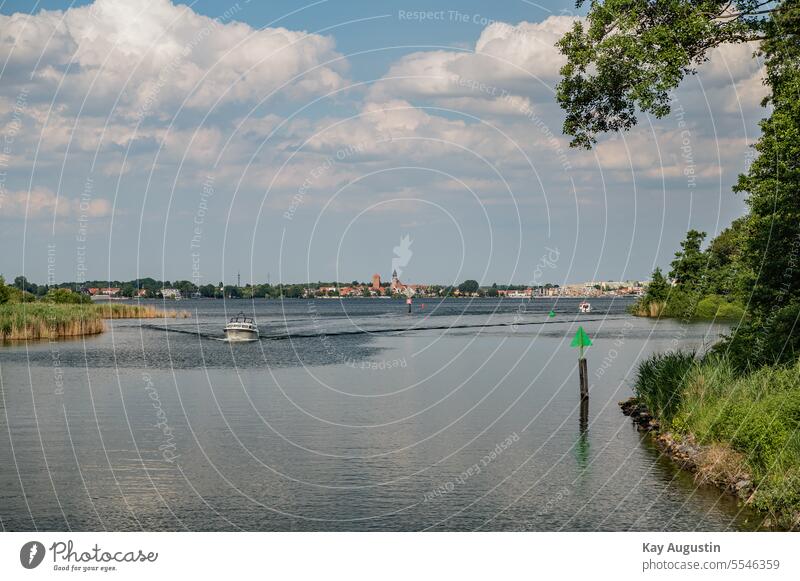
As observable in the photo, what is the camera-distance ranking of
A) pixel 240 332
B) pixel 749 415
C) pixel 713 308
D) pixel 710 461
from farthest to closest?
pixel 713 308 → pixel 240 332 → pixel 710 461 → pixel 749 415

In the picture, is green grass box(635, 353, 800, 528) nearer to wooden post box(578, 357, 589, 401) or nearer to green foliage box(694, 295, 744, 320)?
wooden post box(578, 357, 589, 401)

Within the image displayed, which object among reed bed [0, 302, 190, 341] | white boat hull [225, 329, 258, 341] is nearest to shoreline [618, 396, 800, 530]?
white boat hull [225, 329, 258, 341]

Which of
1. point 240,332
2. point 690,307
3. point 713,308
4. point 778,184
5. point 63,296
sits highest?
point 778,184

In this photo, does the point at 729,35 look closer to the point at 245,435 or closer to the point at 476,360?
the point at 245,435

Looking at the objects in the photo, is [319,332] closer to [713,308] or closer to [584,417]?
[713,308]

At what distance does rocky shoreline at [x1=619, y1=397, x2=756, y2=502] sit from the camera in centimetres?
2548

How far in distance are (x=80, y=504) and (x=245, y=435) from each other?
12.3 meters

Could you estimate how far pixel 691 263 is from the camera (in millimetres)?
131000

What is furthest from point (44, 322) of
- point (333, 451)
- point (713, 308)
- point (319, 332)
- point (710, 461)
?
point (713, 308)

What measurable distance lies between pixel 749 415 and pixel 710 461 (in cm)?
257

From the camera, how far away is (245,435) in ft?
122

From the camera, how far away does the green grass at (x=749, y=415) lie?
22.2 meters
